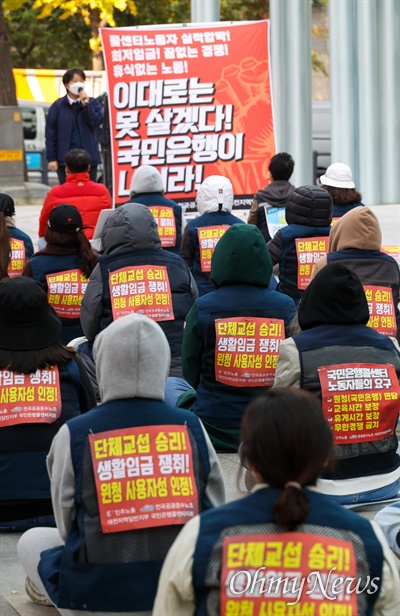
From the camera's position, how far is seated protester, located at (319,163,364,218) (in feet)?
32.1

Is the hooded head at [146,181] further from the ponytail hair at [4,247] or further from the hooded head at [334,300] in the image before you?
the hooded head at [334,300]

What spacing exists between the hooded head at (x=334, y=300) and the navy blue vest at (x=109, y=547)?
1366 millimetres

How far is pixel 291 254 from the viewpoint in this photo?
28.5ft

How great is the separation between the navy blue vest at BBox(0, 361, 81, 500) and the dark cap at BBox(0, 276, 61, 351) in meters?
0.35

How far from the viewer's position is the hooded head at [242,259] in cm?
636

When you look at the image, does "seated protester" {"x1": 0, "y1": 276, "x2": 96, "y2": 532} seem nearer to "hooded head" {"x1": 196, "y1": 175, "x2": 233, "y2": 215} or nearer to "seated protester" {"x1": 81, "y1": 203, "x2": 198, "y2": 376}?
"seated protester" {"x1": 81, "y1": 203, "x2": 198, "y2": 376}

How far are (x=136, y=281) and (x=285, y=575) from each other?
428 centimetres

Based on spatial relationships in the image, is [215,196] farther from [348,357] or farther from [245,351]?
[348,357]

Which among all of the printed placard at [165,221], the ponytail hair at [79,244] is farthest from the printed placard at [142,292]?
the printed placard at [165,221]

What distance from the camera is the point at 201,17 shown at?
16656mm

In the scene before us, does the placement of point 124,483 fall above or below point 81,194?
below

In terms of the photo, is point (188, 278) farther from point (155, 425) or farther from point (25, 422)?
point (155, 425)

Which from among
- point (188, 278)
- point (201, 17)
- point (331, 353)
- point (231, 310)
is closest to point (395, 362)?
point (331, 353)

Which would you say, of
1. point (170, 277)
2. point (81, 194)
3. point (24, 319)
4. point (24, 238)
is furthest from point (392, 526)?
point (81, 194)
